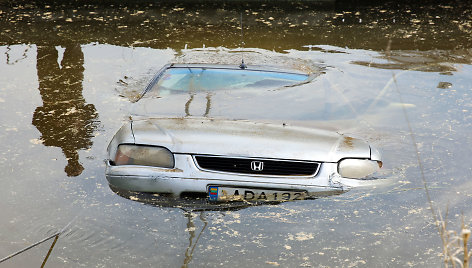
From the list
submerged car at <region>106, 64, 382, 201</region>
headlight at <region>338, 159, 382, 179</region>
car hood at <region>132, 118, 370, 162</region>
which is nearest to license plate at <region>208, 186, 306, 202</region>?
submerged car at <region>106, 64, 382, 201</region>

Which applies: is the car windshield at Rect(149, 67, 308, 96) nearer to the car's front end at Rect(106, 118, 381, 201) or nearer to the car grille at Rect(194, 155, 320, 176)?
the car's front end at Rect(106, 118, 381, 201)

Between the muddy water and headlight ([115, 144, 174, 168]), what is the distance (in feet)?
0.98

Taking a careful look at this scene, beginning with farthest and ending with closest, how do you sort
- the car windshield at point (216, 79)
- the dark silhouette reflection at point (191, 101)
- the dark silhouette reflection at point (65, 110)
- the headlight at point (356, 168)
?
1. the dark silhouette reflection at point (65, 110)
2. the car windshield at point (216, 79)
3. the dark silhouette reflection at point (191, 101)
4. the headlight at point (356, 168)

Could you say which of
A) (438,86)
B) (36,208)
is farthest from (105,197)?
(438,86)

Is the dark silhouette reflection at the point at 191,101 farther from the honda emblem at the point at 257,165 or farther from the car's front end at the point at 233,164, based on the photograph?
the honda emblem at the point at 257,165

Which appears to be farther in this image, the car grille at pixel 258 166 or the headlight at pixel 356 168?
the headlight at pixel 356 168

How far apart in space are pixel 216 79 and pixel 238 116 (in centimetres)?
100

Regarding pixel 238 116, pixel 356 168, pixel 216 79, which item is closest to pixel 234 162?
pixel 238 116

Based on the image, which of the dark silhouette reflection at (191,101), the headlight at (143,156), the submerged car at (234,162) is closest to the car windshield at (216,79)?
the dark silhouette reflection at (191,101)

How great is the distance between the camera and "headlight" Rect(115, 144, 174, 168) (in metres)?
4.81

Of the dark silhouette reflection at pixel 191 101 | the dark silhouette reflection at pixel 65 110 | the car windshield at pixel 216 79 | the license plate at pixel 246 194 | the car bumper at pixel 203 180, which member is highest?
the car windshield at pixel 216 79

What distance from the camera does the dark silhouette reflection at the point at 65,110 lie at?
646 centimetres

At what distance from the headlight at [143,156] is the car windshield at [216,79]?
1248 millimetres

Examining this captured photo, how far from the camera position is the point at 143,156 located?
4.86 m
